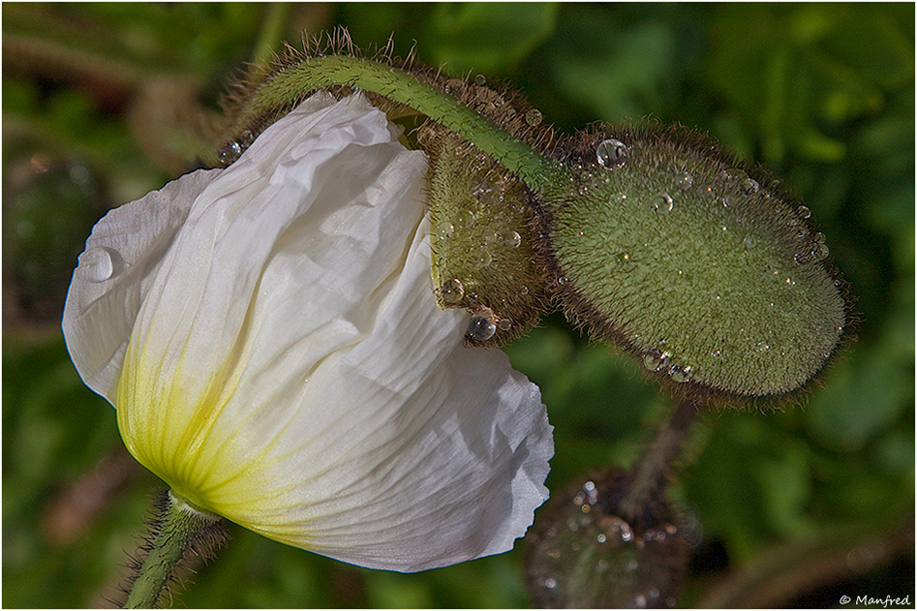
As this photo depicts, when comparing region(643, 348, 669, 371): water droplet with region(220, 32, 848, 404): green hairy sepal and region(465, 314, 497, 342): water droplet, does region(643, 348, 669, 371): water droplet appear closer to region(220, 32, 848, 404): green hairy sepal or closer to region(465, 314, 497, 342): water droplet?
region(220, 32, 848, 404): green hairy sepal

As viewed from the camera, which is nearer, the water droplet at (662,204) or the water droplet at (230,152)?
the water droplet at (662,204)

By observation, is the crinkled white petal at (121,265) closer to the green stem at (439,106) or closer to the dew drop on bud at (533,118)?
the green stem at (439,106)

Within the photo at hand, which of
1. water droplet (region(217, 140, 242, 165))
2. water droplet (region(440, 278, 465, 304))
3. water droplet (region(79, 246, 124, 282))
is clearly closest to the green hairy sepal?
water droplet (region(440, 278, 465, 304))

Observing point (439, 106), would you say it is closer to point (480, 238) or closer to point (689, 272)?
point (480, 238)

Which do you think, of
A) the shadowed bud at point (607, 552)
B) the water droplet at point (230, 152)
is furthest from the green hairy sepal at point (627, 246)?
the shadowed bud at point (607, 552)

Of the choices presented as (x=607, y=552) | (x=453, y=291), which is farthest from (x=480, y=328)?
(x=607, y=552)

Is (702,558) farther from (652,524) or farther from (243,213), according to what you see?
(243,213)

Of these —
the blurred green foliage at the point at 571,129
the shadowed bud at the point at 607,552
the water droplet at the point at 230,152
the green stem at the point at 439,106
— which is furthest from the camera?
the blurred green foliage at the point at 571,129
